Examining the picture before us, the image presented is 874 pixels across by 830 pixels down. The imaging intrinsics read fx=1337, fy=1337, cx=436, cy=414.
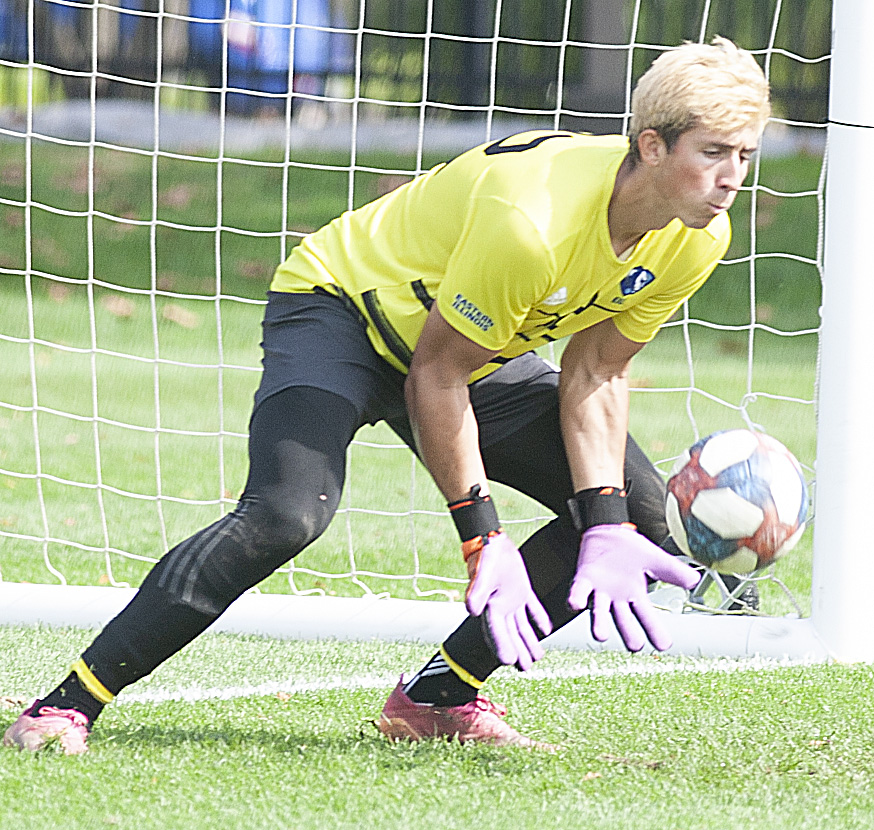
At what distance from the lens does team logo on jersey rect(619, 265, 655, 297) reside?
272 cm

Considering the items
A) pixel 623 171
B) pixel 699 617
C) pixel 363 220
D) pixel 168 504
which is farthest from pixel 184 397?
pixel 623 171

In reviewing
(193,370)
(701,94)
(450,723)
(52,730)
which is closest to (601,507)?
(450,723)

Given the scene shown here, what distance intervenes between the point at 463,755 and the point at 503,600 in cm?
47

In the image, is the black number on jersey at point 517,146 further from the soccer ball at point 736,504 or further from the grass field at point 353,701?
the grass field at point 353,701

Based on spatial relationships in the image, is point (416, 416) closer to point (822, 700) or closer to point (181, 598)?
point (181, 598)

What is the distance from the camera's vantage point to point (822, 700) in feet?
11.0

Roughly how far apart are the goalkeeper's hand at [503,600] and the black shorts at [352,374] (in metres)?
0.36

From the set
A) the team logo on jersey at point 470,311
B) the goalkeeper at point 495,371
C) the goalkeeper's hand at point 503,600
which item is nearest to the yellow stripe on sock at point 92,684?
the goalkeeper at point 495,371

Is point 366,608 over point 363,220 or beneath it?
beneath

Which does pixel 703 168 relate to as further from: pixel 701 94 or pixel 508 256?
pixel 508 256

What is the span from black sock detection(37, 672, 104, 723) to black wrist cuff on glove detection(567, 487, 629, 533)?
1105 mm

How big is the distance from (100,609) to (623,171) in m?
2.29

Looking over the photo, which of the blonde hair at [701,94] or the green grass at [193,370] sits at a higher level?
the blonde hair at [701,94]

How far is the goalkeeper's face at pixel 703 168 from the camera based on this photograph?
8.04ft
